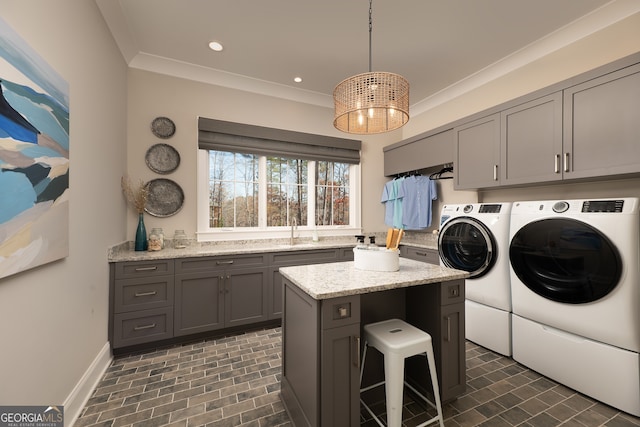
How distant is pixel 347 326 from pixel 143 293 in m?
2.03

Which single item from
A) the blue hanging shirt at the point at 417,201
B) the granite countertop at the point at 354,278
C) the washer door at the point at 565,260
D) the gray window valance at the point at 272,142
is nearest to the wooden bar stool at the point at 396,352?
the granite countertop at the point at 354,278

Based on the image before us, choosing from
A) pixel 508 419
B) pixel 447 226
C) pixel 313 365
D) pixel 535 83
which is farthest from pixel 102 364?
pixel 535 83

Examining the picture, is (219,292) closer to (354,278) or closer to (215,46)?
(354,278)

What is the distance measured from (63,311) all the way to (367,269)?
5.97 ft

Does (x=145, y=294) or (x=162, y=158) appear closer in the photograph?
(x=145, y=294)

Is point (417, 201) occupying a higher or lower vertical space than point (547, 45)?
lower

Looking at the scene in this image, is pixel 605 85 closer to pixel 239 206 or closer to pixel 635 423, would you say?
pixel 635 423

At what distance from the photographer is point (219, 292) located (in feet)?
8.65

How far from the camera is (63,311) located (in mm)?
1498

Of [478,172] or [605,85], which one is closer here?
[605,85]

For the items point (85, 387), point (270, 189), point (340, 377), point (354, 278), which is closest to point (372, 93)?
point (354, 278)

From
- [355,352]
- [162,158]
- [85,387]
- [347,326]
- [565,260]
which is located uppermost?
[162,158]

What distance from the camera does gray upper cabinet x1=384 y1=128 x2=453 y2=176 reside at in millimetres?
3125

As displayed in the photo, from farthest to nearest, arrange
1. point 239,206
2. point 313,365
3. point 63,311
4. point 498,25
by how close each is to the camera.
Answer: point 239,206, point 498,25, point 63,311, point 313,365
